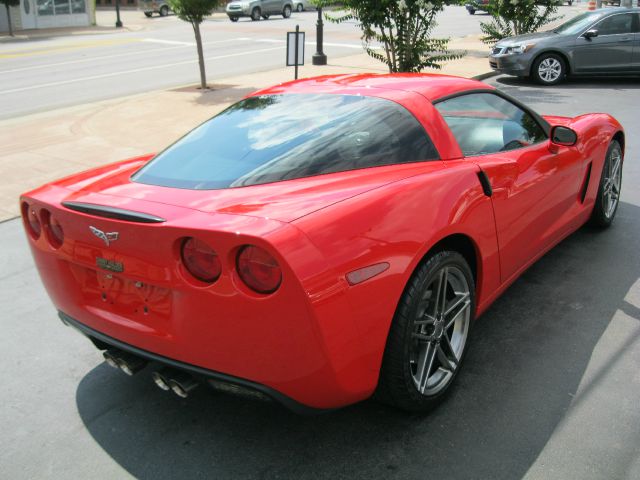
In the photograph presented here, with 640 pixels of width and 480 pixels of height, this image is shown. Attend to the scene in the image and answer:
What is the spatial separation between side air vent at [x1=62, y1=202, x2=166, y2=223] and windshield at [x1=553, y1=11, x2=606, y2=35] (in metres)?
13.6

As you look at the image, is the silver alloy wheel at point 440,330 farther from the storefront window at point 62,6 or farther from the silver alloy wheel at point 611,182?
the storefront window at point 62,6

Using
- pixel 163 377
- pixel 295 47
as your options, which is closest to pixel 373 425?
pixel 163 377

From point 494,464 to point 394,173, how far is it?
131cm

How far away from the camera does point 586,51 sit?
14070 millimetres

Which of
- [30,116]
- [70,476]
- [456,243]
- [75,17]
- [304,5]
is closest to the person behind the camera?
[70,476]

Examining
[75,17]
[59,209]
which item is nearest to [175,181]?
[59,209]

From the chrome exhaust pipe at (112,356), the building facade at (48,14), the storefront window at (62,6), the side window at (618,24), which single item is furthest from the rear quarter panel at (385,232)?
the storefront window at (62,6)

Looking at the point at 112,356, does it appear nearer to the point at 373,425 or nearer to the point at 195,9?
the point at 373,425

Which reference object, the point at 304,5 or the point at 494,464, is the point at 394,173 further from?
the point at 304,5

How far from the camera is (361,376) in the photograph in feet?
8.79

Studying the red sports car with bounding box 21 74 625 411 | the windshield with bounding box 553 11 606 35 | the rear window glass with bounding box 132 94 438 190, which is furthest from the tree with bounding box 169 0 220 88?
the rear window glass with bounding box 132 94 438 190

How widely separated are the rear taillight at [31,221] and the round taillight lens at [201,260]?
95 centimetres

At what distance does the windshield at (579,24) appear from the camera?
1428cm

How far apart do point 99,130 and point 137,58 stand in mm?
11858
